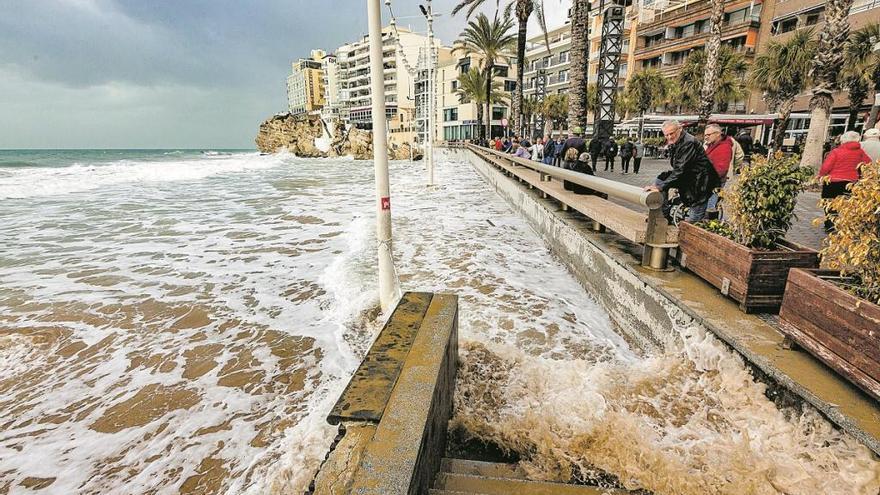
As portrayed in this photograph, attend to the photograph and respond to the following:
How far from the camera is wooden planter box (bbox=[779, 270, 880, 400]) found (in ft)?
6.46

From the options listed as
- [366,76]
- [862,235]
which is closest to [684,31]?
[862,235]

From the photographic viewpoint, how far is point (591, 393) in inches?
118

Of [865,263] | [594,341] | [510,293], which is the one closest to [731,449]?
[865,263]

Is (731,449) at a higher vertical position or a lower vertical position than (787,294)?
lower

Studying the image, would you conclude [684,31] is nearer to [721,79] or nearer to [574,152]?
[721,79]

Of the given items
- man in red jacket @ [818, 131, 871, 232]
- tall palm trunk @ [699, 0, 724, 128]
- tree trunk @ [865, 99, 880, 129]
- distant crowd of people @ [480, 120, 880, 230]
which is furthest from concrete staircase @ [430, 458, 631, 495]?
tree trunk @ [865, 99, 880, 129]

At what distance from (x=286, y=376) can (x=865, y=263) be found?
4028mm

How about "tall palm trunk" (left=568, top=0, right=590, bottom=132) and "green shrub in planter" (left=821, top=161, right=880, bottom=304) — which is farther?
"tall palm trunk" (left=568, top=0, right=590, bottom=132)

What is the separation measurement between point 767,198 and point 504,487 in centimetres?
287

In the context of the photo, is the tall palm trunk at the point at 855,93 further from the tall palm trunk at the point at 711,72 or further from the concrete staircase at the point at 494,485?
the concrete staircase at the point at 494,485

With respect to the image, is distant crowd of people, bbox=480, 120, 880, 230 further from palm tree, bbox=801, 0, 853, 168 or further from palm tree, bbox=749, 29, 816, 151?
palm tree, bbox=749, 29, 816, 151

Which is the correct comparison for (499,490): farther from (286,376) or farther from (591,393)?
(286,376)

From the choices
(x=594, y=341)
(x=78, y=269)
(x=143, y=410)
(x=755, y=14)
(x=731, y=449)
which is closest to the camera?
(x=731, y=449)

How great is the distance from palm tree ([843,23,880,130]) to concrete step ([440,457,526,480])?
3294cm
